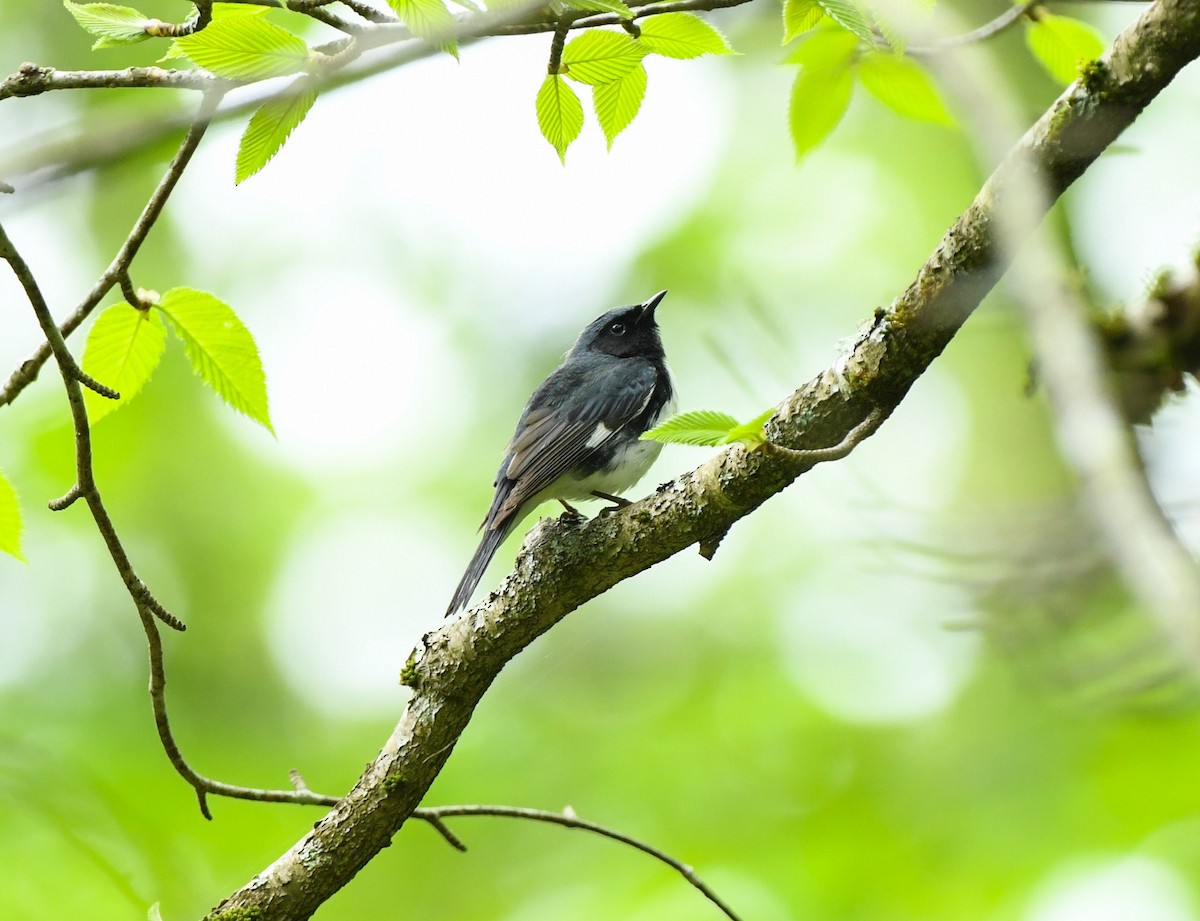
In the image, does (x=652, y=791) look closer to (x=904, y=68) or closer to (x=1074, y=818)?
(x=1074, y=818)

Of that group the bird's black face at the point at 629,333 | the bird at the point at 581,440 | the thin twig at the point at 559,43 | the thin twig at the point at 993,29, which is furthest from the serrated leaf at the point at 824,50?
the bird's black face at the point at 629,333

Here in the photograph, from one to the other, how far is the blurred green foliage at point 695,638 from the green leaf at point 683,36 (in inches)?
40.8

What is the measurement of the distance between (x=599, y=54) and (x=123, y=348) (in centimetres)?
128

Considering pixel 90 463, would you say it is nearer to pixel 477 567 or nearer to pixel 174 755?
→ pixel 174 755

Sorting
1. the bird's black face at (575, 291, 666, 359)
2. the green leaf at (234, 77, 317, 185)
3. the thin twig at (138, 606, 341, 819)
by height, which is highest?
the bird's black face at (575, 291, 666, 359)

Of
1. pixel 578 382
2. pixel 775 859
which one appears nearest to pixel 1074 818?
pixel 775 859

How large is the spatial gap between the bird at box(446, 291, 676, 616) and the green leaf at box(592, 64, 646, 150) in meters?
2.32

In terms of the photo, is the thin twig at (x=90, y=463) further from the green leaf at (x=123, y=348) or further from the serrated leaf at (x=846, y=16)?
the serrated leaf at (x=846, y=16)

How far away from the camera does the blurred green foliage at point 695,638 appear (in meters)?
4.35

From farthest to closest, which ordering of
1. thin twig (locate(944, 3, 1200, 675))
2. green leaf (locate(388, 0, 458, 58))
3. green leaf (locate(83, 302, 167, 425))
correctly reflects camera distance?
1. green leaf (locate(83, 302, 167, 425))
2. green leaf (locate(388, 0, 458, 58))
3. thin twig (locate(944, 3, 1200, 675))

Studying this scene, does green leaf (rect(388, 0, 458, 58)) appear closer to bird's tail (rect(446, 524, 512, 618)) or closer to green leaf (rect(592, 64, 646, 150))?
green leaf (rect(592, 64, 646, 150))

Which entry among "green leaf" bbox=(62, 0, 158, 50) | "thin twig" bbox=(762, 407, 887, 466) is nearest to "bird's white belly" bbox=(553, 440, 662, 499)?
"thin twig" bbox=(762, 407, 887, 466)

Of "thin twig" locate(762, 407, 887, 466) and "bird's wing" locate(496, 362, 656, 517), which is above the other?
"bird's wing" locate(496, 362, 656, 517)

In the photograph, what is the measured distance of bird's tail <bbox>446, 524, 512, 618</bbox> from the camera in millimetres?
4273
